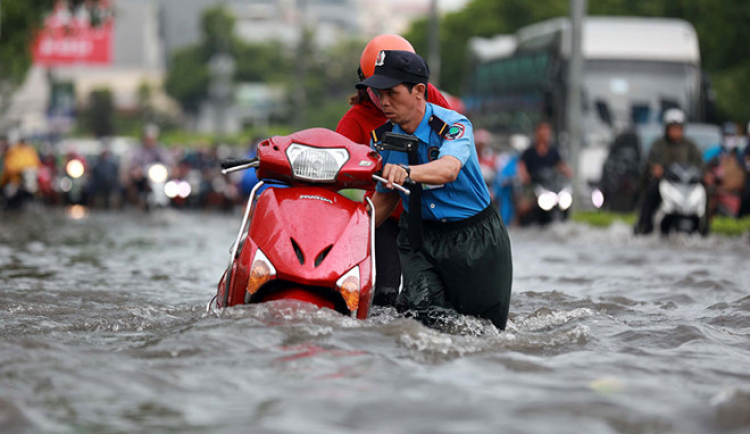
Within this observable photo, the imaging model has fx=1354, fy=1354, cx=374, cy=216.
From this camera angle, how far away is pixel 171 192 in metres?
30.1

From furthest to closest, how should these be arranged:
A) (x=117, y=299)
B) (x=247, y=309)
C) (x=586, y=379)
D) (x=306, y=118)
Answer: (x=306, y=118) < (x=117, y=299) < (x=247, y=309) < (x=586, y=379)

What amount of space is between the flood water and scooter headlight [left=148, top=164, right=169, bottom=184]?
16635mm

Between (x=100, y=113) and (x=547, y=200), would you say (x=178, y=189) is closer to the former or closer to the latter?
(x=547, y=200)

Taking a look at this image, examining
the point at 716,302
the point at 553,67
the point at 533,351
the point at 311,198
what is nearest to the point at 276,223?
the point at 311,198

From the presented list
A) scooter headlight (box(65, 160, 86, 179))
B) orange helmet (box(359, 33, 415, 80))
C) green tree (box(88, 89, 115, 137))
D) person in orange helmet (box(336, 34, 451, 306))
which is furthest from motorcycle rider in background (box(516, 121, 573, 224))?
green tree (box(88, 89, 115, 137))

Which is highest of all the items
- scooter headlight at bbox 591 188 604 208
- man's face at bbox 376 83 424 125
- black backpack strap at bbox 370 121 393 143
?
man's face at bbox 376 83 424 125

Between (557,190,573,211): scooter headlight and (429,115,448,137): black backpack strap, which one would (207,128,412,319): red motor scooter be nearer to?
(429,115,448,137): black backpack strap

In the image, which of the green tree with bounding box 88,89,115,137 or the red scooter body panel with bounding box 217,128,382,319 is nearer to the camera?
the red scooter body panel with bounding box 217,128,382,319

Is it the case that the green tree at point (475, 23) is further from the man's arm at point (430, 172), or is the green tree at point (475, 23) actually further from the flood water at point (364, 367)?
the man's arm at point (430, 172)

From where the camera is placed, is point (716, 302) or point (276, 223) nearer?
point (276, 223)

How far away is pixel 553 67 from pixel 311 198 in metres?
21.3

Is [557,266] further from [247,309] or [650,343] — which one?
[247,309]

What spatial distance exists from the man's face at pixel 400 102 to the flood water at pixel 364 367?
37.2 inches

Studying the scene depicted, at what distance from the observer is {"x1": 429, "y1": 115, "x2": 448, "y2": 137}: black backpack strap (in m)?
6.22
